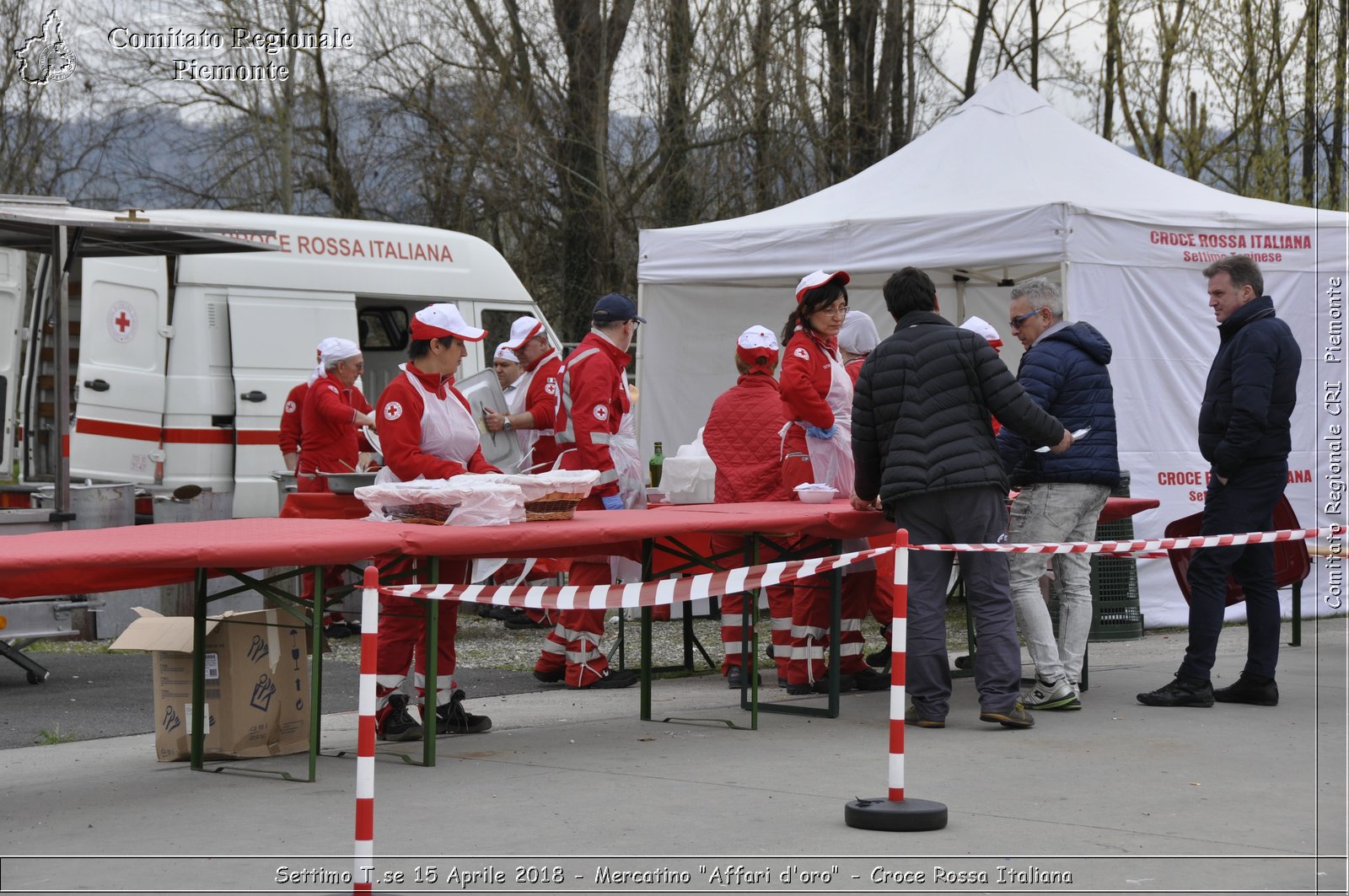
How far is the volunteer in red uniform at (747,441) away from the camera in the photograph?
346 inches

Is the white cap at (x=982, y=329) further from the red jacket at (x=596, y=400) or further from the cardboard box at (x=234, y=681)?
the cardboard box at (x=234, y=681)

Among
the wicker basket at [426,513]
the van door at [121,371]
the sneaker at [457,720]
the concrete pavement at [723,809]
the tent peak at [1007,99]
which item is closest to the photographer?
the concrete pavement at [723,809]

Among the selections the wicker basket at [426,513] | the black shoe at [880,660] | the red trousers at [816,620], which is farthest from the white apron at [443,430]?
the black shoe at [880,660]

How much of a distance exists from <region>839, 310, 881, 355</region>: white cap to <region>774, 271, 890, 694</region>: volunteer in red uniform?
0.33m

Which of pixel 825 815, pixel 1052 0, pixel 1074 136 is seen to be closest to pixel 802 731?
pixel 825 815

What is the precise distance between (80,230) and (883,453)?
5.13 metres

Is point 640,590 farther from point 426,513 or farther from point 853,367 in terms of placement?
point 853,367

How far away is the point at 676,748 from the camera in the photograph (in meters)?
6.76

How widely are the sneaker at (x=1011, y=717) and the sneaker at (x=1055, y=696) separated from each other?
512 mm

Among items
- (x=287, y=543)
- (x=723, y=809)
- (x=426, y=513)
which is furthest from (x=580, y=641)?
(x=287, y=543)

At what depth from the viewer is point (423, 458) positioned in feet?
22.6

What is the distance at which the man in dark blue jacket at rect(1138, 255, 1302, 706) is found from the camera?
7.53 m

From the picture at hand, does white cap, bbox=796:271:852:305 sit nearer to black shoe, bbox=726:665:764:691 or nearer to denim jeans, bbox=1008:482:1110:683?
denim jeans, bbox=1008:482:1110:683

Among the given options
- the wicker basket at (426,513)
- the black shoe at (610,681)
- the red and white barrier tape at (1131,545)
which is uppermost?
the wicker basket at (426,513)
